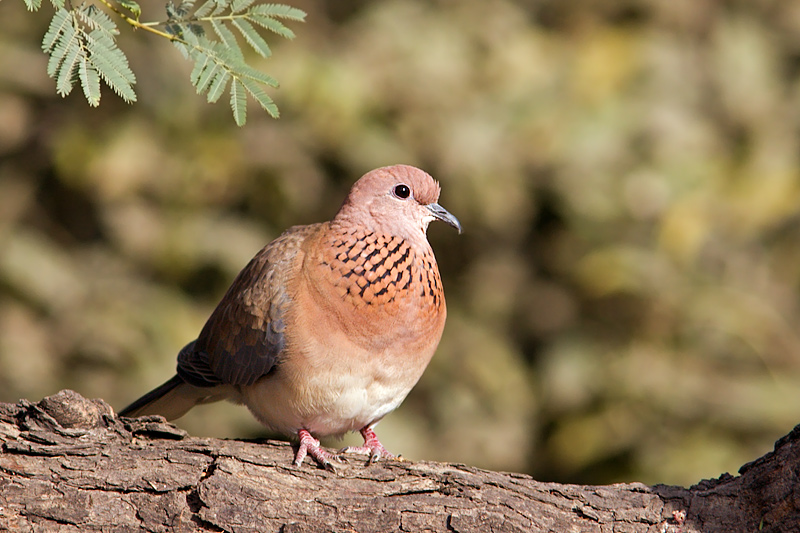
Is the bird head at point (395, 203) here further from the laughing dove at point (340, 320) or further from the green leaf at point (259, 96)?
the green leaf at point (259, 96)

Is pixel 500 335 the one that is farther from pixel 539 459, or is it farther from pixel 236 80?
pixel 236 80

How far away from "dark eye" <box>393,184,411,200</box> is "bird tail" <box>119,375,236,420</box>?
1.20 metres

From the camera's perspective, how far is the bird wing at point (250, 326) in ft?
12.2

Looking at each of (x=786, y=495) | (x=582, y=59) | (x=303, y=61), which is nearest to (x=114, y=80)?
(x=786, y=495)

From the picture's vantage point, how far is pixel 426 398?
613 centimetres

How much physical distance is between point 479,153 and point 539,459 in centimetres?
216

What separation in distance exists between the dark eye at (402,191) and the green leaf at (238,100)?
1.24 meters

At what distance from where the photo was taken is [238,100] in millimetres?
2791

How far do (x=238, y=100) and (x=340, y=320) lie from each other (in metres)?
1.11

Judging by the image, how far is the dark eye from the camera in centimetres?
395

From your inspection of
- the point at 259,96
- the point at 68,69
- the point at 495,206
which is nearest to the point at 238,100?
the point at 259,96

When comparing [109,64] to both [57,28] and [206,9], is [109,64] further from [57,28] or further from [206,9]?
[206,9]

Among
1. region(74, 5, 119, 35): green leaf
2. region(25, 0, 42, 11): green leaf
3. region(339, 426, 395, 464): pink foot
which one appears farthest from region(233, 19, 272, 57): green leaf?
region(339, 426, 395, 464): pink foot

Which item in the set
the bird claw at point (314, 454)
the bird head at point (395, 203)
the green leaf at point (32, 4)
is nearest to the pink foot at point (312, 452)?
the bird claw at point (314, 454)
